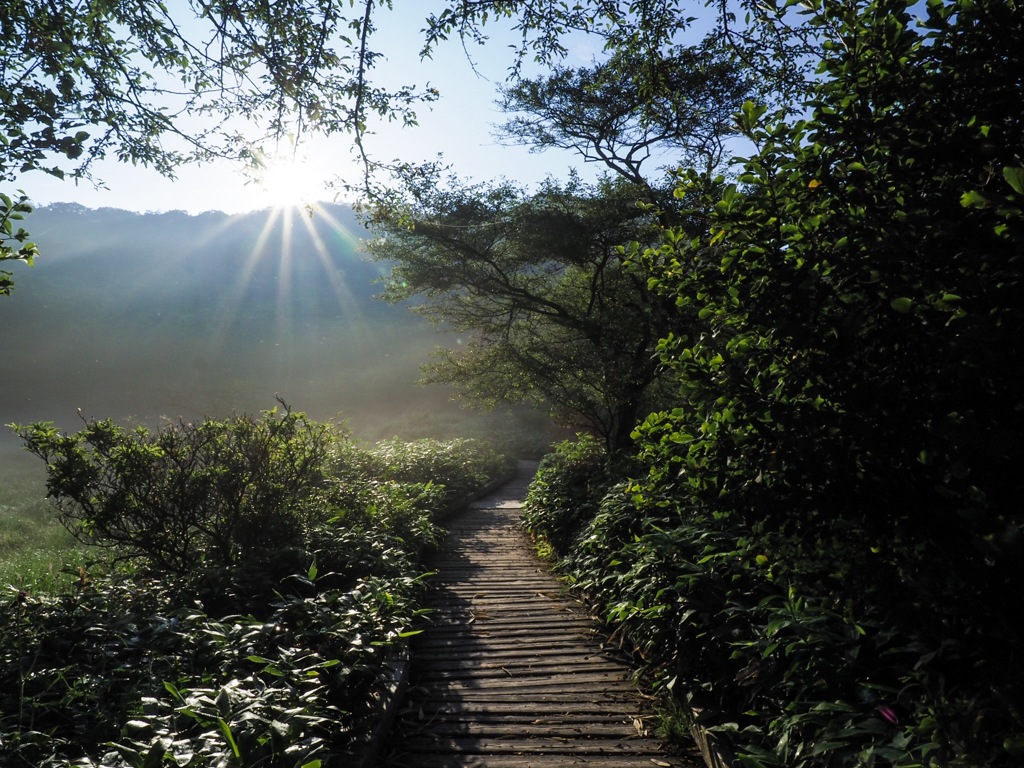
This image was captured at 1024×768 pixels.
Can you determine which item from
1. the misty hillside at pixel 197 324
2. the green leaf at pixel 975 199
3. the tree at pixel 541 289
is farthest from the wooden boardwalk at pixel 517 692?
the misty hillside at pixel 197 324

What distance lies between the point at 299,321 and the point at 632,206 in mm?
39803

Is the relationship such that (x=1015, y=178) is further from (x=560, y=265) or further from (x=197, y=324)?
(x=197, y=324)

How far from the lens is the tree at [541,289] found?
35.2 ft

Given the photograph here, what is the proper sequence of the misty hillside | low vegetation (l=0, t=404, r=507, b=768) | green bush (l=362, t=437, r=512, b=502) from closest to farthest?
low vegetation (l=0, t=404, r=507, b=768) → green bush (l=362, t=437, r=512, b=502) → the misty hillside

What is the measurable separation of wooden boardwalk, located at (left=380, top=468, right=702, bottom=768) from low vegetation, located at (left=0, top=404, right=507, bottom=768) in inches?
13.5

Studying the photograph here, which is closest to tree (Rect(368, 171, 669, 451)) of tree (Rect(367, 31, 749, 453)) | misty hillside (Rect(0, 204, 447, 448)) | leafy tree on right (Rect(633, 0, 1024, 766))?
tree (Rect(367, 31, 749, 453))

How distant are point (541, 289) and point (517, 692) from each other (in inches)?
398

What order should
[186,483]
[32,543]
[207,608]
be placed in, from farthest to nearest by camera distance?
[32,543]
[186,483]
[207,608]

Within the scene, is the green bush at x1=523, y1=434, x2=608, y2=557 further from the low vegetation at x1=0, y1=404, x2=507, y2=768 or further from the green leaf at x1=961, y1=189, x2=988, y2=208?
the green leaf at x1=961, y1=189, x2=988, y2=208

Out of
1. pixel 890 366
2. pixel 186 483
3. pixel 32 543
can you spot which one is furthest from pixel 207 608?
pixel 32 543

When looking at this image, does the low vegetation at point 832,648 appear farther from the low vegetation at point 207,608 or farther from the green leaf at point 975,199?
the low vegetation at point 207,608

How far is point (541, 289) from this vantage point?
43.0 ft

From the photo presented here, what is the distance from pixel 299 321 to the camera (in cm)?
4609

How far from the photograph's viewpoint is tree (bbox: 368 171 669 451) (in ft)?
35.2
